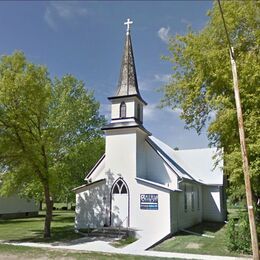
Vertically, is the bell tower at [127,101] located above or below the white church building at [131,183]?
above

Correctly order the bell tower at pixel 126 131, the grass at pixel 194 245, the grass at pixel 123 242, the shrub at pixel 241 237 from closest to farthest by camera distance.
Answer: the shrub at pixel 241 237, the grass at pixel 194 245, the grass at pixel 123 242, the bell tower at pixel 126 131

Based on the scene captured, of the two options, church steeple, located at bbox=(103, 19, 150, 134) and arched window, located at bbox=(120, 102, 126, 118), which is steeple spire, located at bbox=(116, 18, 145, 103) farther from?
arched window, located at bbox=(120, 102, 126, 118)

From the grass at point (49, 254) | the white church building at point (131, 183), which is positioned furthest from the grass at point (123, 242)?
the grass at point (49, 254)

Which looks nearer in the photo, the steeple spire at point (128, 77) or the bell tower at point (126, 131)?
the bell tower at point (126, 131)

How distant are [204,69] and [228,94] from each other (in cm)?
161

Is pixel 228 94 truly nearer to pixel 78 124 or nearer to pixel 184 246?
pixel 184 246

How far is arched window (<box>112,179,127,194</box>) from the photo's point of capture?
819 inches

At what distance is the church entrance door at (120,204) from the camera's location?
66.7 ft

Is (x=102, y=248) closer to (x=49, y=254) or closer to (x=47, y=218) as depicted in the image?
(x=49, y=254)

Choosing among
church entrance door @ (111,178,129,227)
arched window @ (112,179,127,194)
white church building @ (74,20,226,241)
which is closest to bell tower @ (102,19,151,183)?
white church building @ (74,20,226,241)

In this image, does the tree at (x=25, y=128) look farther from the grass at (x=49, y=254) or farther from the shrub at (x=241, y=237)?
the shrub at (x=241, y=237)

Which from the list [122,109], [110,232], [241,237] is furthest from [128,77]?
[241,237]

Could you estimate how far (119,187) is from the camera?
68.8 ft

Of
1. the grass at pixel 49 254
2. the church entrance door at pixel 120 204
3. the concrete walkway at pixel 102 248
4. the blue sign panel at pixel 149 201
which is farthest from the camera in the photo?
the church entrance door at pixel 120 204
